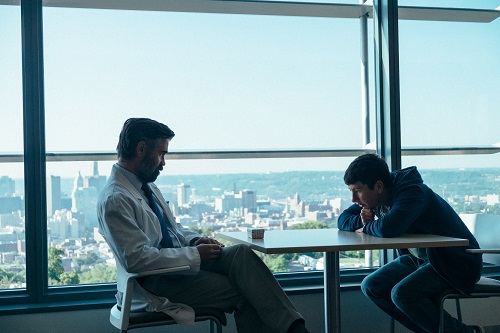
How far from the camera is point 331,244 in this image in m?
3.13

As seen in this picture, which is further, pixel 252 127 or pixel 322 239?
pixel 252 127

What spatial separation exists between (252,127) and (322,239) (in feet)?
4.35

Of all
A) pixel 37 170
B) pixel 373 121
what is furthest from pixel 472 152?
pixel 37 170

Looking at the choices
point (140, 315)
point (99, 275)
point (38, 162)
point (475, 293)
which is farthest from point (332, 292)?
point (38, 162)

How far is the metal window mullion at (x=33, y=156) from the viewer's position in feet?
13.6

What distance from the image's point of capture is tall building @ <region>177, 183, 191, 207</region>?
14.4 ft

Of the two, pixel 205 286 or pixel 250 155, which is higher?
pixel 250 155

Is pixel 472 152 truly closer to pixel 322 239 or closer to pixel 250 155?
pixel 250 155

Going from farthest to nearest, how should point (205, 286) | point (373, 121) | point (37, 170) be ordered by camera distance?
point (373, 121) → point (37, 170) → point (205, 286)

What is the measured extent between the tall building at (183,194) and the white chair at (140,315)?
1172 millimetres

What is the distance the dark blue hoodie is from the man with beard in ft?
2.11

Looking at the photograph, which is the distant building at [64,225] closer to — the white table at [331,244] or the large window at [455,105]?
the white table at [331,244]

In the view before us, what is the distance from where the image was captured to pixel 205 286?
3301mm

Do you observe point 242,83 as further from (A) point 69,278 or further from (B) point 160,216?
(A) point 69,278
